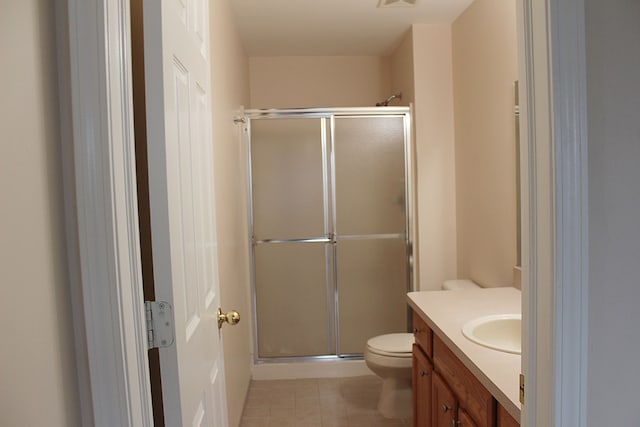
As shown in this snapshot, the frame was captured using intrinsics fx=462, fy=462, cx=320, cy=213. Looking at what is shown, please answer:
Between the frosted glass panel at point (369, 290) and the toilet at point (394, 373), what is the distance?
686mm

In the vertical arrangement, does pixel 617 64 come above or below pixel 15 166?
above

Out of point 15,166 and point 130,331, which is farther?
point 130,331

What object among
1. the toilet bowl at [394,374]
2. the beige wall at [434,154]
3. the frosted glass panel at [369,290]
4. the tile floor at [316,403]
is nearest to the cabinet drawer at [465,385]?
the toilet bowl at [394,374]

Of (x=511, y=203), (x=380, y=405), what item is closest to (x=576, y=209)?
(x=511, y=203)

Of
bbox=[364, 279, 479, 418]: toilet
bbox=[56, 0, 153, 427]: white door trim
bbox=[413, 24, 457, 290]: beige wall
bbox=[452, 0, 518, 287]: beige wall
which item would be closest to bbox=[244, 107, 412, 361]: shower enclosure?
bbox=[413, 24, 457, 290]: beige wall

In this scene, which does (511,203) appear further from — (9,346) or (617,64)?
(9,346)

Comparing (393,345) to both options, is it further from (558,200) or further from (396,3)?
(558,200)

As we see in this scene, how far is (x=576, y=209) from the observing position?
757 millimetres

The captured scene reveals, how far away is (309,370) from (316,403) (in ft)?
1.51

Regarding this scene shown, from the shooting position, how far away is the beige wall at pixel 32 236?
58 centimetres

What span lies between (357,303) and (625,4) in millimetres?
2896

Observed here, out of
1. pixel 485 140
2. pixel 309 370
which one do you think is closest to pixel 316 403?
pixel 309 370

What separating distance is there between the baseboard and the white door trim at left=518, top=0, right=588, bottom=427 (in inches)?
108

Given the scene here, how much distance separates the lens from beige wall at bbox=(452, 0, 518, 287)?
2.38 meters
